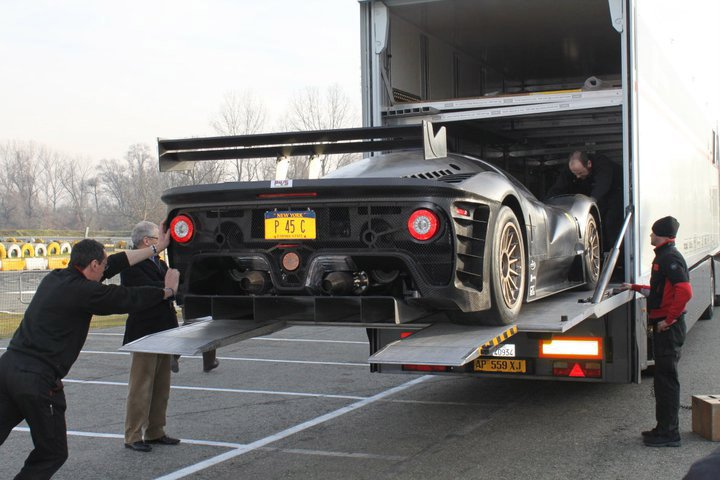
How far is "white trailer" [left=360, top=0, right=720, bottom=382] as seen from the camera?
6.78 meters

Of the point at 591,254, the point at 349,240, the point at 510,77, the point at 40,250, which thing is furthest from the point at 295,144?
the point at 40,250

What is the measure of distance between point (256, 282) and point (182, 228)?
623 millimetres

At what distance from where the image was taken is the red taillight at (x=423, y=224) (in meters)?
4.90

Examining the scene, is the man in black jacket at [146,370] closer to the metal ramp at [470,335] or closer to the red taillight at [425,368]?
the red taillight at [425,368]

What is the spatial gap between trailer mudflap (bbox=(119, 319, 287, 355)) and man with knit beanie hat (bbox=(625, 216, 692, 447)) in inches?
117

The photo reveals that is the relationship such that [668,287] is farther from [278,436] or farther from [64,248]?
[64,248]

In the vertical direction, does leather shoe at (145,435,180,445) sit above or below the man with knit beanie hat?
below

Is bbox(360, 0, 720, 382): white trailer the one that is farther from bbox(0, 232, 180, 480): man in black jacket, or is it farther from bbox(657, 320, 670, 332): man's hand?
bbox(0, 232, 180, 480): man in black jacket

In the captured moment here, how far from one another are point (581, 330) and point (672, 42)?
4445 mm

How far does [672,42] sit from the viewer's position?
9602 mm

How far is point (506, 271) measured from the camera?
5.45 meters

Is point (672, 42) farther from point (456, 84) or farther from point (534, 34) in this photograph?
point (456, 84)

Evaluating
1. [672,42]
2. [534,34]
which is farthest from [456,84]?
[672,42]

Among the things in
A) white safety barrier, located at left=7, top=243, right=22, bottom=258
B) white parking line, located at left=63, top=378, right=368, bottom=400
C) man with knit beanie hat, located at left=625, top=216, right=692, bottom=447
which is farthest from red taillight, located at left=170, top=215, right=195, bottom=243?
white safety barrier, located at left=7, top=243, right=22, bottom=258
